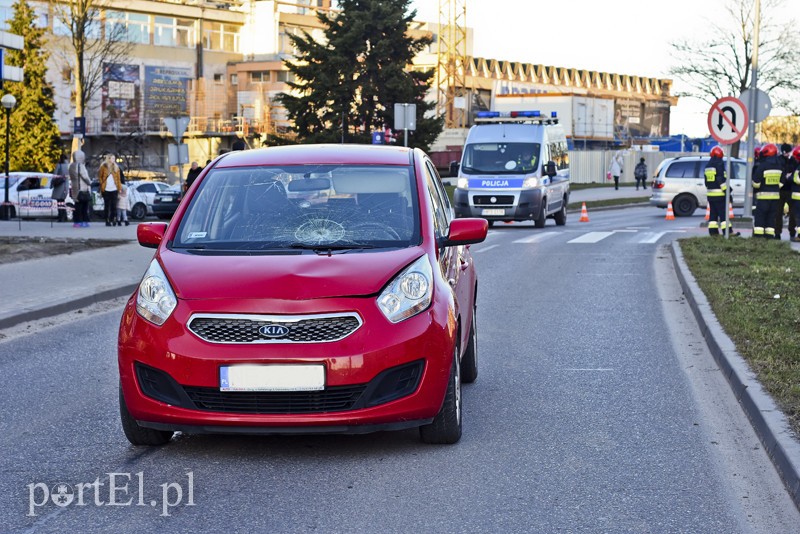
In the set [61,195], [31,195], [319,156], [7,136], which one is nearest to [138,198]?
[31,195]

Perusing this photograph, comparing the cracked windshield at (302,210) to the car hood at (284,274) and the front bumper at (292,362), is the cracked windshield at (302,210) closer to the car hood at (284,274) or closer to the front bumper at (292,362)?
the car hood at (284,274)

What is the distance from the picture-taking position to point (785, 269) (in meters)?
15.8

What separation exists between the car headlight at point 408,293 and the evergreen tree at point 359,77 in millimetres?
48967

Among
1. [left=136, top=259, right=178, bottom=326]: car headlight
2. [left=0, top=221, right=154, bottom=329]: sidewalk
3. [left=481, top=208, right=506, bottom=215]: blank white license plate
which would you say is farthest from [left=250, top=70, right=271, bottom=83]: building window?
[left=136, top=259, right=178, bottom=326]: car headlight

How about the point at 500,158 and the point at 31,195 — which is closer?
the point at 500,158

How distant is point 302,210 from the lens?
6.93 meters

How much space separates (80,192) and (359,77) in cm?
2844

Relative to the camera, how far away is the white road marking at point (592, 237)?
2500cm

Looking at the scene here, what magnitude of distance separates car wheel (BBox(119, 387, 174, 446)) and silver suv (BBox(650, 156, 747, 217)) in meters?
32.4

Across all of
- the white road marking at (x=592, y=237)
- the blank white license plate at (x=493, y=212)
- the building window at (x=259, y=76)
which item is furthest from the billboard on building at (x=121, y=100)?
the white road marking at (x=592, y=237)

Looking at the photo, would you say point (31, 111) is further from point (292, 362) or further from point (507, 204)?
point (292, 362)

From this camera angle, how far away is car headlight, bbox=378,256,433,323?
603cm

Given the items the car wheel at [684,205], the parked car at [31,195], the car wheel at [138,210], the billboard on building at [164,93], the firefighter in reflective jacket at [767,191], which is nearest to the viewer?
the firefighter in reflective jacket at [767,191]

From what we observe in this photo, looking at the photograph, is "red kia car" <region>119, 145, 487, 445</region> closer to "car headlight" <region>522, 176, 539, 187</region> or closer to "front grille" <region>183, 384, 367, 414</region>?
"front grille" <region>183, 384, 367, 414</region>
